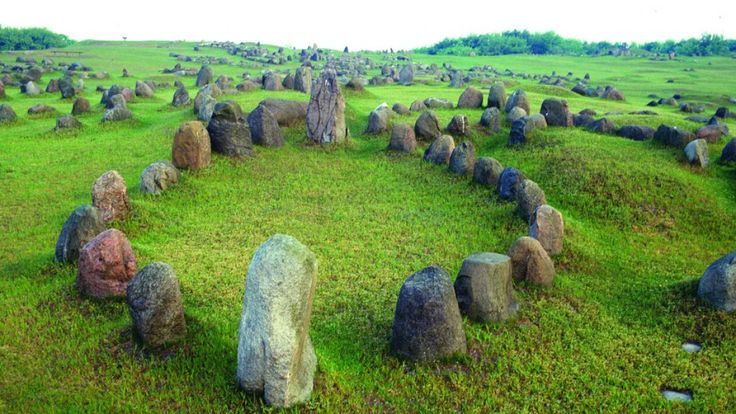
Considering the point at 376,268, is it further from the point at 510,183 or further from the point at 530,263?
the point at 510,183

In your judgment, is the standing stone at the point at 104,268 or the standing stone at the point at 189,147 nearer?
the standing stone at the point at 104,268

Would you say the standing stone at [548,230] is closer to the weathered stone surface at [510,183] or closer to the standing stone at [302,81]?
the weathered stone surface at [510,183]

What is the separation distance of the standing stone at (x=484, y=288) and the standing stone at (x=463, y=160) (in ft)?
25.4

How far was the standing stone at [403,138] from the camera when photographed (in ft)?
61.1

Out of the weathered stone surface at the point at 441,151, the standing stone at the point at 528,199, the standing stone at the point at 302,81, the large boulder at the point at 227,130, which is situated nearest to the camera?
the standing stone at the point at 528,199

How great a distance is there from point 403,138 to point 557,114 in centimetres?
604

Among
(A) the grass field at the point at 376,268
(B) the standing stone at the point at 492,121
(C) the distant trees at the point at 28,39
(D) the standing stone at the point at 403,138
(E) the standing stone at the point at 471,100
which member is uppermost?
(C) the distant trees at the point at 28,39

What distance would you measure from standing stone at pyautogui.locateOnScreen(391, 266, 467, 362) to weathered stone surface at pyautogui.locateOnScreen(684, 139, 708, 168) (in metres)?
11.7

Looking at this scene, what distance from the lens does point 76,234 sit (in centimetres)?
1028

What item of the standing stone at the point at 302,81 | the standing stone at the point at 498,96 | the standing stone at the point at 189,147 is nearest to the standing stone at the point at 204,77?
the standing stone at the point at 302,81

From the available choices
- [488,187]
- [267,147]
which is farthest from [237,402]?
[267,147]

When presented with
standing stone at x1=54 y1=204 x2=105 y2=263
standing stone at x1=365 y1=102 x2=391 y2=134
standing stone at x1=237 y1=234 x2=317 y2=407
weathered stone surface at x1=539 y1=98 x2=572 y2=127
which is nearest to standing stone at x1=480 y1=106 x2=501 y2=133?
weathered stone surface at x1=539 y1=98 x2=572 y2=127

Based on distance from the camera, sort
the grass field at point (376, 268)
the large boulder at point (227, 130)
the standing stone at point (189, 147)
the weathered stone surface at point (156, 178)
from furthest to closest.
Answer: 1. the large boulder at point (227, 130)
2. the standing stone at point (189, 147)
3. the weathered stone surface at point (156, 178)
4. the grass field at point (376, 268)

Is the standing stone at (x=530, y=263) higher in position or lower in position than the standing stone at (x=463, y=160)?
lower
